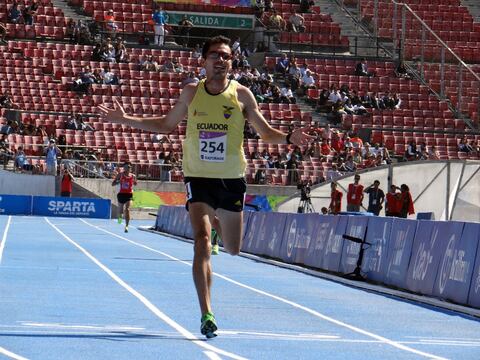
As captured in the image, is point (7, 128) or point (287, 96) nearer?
point (7, 128)

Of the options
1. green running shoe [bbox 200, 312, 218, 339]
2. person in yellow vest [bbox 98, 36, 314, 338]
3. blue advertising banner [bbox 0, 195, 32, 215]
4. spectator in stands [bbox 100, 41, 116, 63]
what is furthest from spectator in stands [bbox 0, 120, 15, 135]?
green running shoe [bbox 200, 312, 218, 339]

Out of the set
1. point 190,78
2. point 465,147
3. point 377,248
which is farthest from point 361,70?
point 377,248

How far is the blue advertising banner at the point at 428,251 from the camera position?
1356 centimetres

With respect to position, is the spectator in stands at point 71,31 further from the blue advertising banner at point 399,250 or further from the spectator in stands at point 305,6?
the blue advertising banner at point 399,250

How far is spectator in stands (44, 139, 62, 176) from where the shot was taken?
42.8m

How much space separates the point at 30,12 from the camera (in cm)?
5144

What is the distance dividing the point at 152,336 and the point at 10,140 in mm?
35029

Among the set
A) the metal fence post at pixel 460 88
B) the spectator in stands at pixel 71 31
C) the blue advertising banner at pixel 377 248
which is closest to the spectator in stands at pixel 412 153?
the metal fence post at pixel 460 88

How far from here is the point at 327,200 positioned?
3700 cm

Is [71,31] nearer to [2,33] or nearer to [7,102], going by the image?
[2,33]

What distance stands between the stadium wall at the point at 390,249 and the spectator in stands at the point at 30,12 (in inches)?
1171

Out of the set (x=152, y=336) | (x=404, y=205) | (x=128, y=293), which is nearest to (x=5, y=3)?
(x=404, y=205)

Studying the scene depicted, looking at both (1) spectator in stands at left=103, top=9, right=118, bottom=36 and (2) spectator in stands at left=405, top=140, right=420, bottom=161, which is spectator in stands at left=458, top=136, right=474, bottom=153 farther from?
(1) spectator in stands at left=103, top=9, right=118, bottom=36

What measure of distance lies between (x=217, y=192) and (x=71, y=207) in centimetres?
3562
